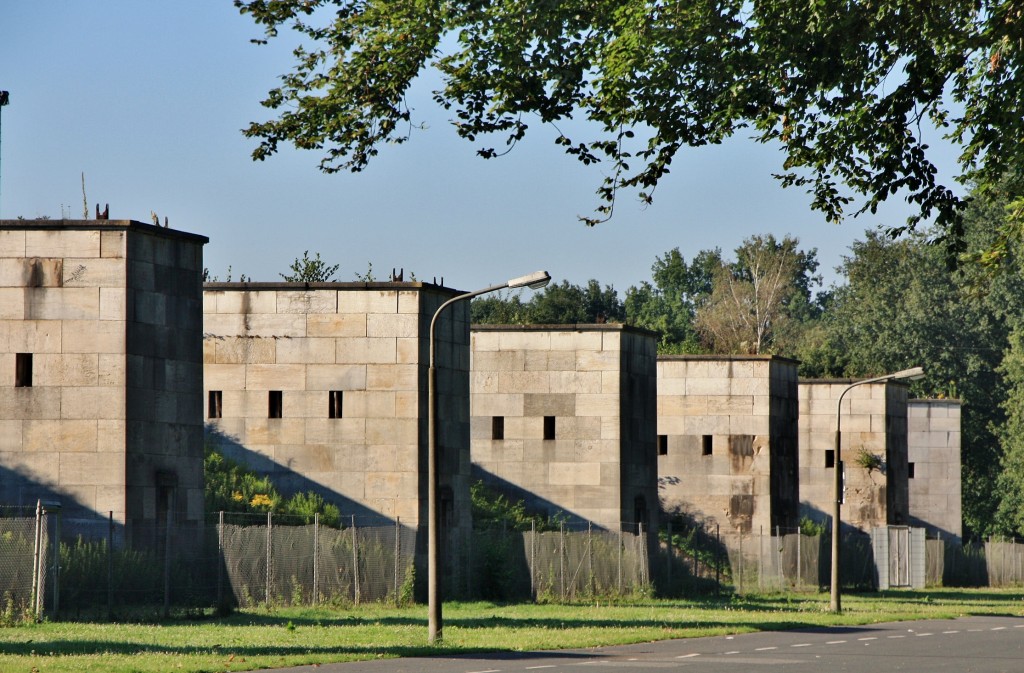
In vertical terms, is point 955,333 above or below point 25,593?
above

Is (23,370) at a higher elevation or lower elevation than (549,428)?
higher

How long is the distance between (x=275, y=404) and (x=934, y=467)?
4066 centimetres

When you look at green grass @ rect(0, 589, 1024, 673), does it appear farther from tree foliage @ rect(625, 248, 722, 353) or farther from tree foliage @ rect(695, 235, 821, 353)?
tree foliage @ rect(625, 248, 722, 353)

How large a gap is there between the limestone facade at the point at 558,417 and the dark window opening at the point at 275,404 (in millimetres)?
9321

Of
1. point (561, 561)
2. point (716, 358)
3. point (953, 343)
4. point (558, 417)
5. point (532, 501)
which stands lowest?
point (561, 561)

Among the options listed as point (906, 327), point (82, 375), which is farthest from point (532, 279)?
point (906, 327)

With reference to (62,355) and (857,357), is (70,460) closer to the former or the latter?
(62,355)

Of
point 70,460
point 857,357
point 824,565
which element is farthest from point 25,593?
point 857,357

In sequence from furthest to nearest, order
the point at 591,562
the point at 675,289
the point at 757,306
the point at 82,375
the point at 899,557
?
the point at 675,289, the point at 757,306, the point at 899,557, the point at 591,562, the point at 82,375

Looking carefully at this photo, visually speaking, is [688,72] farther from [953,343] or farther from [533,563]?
[953,343]

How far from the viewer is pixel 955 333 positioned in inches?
4060

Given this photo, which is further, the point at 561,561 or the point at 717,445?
the point at 717,445

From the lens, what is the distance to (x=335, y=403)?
142 feet

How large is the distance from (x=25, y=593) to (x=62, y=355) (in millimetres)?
5973
